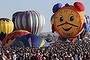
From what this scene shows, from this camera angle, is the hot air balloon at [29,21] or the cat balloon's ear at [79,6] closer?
the cat balloon's ear at [79,6]

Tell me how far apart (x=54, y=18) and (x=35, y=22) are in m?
7.86

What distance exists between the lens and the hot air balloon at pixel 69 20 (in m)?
30.1

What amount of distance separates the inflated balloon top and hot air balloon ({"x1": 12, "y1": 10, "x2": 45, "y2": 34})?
7.21 meters

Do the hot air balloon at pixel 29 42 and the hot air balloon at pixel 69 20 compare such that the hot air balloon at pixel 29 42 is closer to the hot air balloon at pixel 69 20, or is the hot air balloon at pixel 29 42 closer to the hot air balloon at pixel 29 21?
the hot air balloon at pixel 69 20

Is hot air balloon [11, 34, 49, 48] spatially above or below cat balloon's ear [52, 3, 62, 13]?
below

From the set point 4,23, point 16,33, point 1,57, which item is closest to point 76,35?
point 16,33

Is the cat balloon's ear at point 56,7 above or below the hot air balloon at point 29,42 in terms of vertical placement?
above

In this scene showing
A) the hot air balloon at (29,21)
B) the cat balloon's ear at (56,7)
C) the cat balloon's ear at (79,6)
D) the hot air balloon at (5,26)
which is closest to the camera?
the cat balloon's ear at (79,6)

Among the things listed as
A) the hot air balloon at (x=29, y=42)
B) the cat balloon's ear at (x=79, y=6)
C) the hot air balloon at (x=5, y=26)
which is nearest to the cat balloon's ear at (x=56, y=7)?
the cat balloon's ear at (x=79, y=6)

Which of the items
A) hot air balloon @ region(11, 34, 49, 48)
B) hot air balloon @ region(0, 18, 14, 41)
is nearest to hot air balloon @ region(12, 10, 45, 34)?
hot air balloon @ region(0, 18, 14, 41)

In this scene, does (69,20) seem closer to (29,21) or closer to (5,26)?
(29,21)

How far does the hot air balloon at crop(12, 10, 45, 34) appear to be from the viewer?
38.5 metres

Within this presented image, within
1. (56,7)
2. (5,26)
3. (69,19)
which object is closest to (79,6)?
(69,19)

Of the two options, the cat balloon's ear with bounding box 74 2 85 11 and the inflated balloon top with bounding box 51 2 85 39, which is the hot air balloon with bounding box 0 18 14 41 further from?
the cat balloon's ear with bounding box 74 2 85 11
